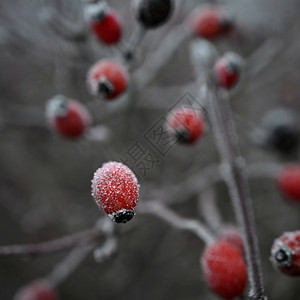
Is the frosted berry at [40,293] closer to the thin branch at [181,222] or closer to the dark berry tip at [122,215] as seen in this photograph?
the thin branch at [181,222]

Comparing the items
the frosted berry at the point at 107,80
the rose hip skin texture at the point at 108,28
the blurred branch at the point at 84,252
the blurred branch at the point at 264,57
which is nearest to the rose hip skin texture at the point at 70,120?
the frosted berry at the point at 107,80

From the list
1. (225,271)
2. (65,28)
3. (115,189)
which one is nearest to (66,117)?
(65,28)

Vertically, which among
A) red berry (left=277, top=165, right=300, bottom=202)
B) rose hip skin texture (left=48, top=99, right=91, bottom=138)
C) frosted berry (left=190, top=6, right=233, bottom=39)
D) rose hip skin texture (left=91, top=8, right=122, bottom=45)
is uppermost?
frosted berry (left=190, top=6, right=233, bottom=39)

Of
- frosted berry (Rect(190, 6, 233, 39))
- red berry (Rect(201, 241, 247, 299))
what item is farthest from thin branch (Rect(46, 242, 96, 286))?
frosted berry (Rect(190, 6, 233, 39))

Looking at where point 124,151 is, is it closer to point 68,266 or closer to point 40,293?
point 68,266

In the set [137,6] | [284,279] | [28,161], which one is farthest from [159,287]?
[137,6]

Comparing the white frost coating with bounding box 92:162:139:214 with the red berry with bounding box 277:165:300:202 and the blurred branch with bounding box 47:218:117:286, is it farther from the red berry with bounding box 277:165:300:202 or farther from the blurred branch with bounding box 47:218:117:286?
the red berry with bounding box 277:165:300:202

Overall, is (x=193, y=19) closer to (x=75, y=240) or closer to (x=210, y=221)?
(x=210, y=221)
